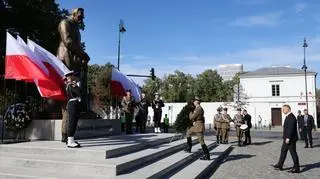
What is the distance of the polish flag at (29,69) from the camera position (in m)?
10.8

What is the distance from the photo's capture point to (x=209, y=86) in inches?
3361

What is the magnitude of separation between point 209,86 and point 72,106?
3012 inches

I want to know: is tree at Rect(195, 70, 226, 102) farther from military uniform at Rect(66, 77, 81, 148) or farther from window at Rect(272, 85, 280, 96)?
military uniform at Rect(66, 77, 81, 148)

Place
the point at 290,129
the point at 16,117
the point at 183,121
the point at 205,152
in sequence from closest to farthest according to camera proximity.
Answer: the point at 16,117
the point at 290,129
the point at 205,152
the point at 183,121

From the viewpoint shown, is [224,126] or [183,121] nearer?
[183,121]

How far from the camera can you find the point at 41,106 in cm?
1303

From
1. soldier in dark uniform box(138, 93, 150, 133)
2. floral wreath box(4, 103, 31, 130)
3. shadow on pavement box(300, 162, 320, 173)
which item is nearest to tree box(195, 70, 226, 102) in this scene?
soldier in dark uniform box(138, 93, 150, 133)

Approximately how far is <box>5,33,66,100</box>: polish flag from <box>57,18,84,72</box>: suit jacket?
1.55m

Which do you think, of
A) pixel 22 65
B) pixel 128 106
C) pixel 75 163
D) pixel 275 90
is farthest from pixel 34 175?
pixel 275 90

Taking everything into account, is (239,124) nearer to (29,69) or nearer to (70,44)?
(70,44)

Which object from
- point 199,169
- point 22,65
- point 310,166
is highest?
point 22,65

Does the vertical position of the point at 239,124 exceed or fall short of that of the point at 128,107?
it falls short

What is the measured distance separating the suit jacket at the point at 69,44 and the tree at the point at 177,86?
7110 cm

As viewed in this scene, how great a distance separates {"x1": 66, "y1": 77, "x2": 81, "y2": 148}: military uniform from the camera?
970 centimetres
